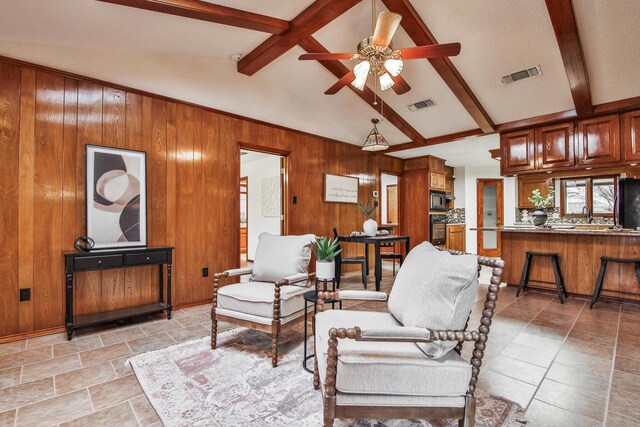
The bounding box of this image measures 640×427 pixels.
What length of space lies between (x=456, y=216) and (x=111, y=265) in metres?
7.35

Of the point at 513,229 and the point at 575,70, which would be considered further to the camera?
the point at 513,229

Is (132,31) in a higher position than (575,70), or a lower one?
higher

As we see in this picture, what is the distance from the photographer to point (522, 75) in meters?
3.51

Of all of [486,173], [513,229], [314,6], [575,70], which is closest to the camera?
[314,6]

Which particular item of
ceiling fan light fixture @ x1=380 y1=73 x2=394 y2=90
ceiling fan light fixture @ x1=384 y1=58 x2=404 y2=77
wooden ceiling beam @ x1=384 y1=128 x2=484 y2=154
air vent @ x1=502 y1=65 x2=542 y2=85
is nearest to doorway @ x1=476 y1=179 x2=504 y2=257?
wooden ceiling beam @ x1=384 y1=128 x2=484 y2=154

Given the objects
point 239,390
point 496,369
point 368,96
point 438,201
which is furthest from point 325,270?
point 438,201

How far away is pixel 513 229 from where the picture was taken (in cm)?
445

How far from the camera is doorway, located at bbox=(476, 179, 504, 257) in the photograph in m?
7.60

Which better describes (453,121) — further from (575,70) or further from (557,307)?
(557,307)

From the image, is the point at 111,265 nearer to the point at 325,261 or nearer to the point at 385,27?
the point at 325,261

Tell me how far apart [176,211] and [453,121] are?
4.15 m

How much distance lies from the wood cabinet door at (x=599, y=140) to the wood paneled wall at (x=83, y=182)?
Result: 4146mm

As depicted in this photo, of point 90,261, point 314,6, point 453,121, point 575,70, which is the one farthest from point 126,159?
point 575,70

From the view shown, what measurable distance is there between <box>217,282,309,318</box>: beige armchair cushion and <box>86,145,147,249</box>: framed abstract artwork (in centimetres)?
Answer: 149
